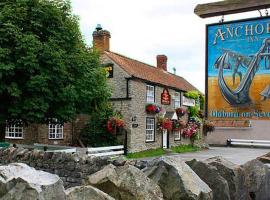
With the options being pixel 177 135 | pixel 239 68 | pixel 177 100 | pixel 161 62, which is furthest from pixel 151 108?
pixel 239 68

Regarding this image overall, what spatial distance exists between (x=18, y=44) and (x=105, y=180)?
14588 mm

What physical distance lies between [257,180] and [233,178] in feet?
2.59

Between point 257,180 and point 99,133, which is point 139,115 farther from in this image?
point 257,180

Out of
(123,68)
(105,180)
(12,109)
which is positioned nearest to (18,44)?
(12,109)

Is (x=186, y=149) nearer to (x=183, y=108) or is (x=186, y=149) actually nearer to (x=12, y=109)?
(x=183, y=108)

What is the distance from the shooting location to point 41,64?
780 inches

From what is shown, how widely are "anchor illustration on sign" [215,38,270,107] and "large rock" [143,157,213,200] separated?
94.3 inches

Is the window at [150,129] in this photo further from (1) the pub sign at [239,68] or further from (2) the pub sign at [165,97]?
(1) the pub sign at [239,68]

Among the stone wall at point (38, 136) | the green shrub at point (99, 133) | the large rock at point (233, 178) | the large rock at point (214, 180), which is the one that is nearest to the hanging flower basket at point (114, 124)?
the green shrub at point (99, 133)

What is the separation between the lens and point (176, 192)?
6.18 meters

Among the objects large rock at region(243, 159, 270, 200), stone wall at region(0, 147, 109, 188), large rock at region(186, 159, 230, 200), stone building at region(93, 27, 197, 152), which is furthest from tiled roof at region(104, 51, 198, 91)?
large rock at region(186, 159, 230, 200)

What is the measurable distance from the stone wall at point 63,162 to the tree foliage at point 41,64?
20.5 ft

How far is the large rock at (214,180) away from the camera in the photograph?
711cm

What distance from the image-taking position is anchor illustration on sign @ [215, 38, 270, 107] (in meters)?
3.79
